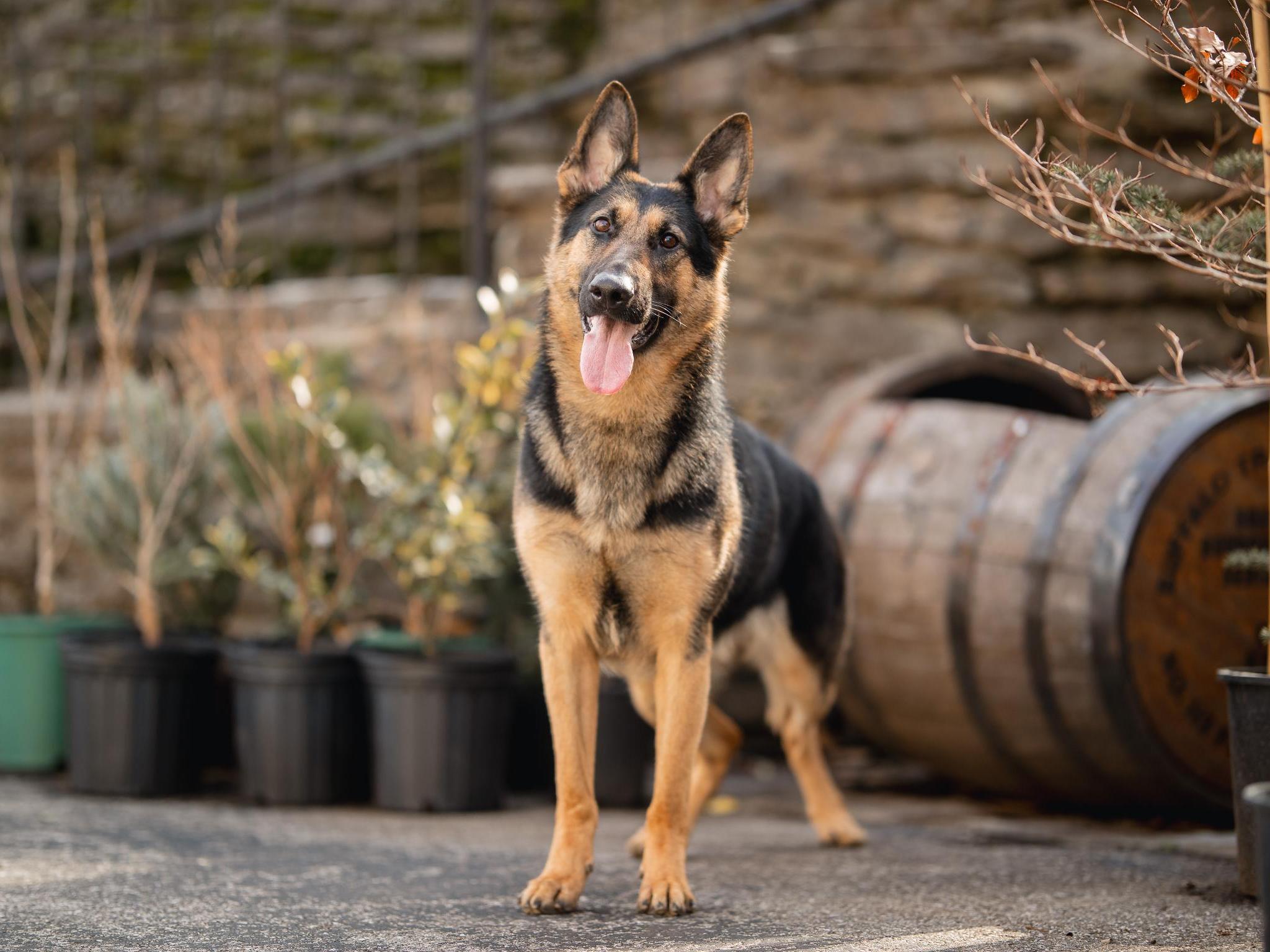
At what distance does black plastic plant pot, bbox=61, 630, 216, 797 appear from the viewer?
4.87 meters

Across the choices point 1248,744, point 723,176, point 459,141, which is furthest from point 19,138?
point 1248,744

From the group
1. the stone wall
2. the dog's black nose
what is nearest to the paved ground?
the dog's black nose

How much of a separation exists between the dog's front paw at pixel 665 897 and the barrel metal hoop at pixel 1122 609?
176 centimetres

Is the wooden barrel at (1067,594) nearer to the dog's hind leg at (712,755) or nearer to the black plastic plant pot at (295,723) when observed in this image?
the dog's hind leg at (712,755)

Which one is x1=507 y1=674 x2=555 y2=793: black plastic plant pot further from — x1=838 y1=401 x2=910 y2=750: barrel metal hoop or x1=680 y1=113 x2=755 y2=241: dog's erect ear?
x1=680 y1=113 x2=755 y2=241: dog's erect ear

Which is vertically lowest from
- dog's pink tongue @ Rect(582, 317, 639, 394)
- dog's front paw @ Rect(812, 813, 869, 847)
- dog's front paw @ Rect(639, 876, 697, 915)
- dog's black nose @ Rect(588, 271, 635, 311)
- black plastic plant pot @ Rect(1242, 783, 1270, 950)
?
dog's front paw @ Rect(812, 813, 869, 847)

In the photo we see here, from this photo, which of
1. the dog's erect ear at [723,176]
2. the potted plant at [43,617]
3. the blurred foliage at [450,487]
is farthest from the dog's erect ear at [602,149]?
the potted plant at [43,617]

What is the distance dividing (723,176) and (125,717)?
2924mm

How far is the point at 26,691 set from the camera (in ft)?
→ 17.1

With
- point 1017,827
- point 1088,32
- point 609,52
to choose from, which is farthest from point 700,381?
point 609,52

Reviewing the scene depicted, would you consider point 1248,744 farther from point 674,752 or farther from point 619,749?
point 619,749

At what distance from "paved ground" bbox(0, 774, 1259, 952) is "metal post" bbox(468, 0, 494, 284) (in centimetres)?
280

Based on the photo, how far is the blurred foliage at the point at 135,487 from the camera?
17.3 feet

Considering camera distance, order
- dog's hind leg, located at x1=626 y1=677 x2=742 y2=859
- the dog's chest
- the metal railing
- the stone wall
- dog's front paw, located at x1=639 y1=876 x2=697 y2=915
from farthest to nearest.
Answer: the metal railing → the stone wall → dog's hind leg, located at x1=626 y1=677 x2=742 y2=859 → the dog's chest → dog's front paw, located at x1=639 y1=876 x2=697 y2=915
